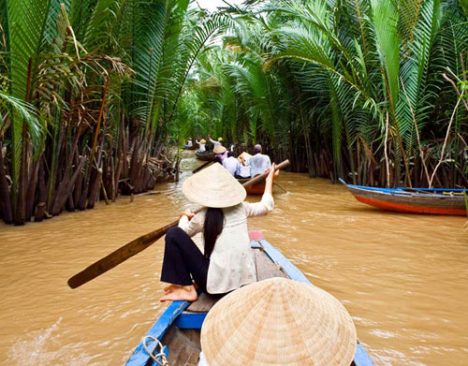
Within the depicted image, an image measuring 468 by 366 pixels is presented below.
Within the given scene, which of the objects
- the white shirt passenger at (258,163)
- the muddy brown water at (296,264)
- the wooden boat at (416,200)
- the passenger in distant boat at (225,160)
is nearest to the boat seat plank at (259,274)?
the muddy brown water at (296,264)

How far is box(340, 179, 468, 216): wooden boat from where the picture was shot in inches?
265

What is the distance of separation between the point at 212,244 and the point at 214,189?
33cm

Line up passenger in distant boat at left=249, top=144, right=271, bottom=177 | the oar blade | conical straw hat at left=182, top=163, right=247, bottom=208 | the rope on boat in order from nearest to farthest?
the rope on boat → conical straw hat at left=182, top=163, right=247, bottom=208 → the oar blade → passenger in distant boat at left=249, top=144, right=271, bottom=177

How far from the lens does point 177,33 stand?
30.0 feet

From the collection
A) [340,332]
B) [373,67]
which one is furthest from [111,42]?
[340,332]

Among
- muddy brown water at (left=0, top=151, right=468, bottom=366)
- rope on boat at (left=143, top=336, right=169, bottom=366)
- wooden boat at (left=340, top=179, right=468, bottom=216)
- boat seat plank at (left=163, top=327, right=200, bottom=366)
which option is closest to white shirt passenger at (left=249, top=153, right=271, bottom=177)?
muddy brown water at (left=0, top=151, right=468, bottom=366)

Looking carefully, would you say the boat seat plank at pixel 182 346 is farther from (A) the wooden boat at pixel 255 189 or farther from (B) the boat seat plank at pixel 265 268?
(A) the wooden boat at pixel 255 189

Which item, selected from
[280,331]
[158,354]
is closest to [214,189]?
[158,354]

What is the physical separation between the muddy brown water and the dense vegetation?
3.74 ft

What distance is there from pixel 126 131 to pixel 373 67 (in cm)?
517

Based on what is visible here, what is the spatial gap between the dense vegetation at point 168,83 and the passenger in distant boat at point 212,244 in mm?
2208

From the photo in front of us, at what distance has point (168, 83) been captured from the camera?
9219 mm

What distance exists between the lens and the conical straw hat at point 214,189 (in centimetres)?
245

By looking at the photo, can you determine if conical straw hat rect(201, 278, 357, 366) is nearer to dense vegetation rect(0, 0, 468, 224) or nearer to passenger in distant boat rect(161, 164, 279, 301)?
passenger in distant boat rect(161, 164, 279, 301)
